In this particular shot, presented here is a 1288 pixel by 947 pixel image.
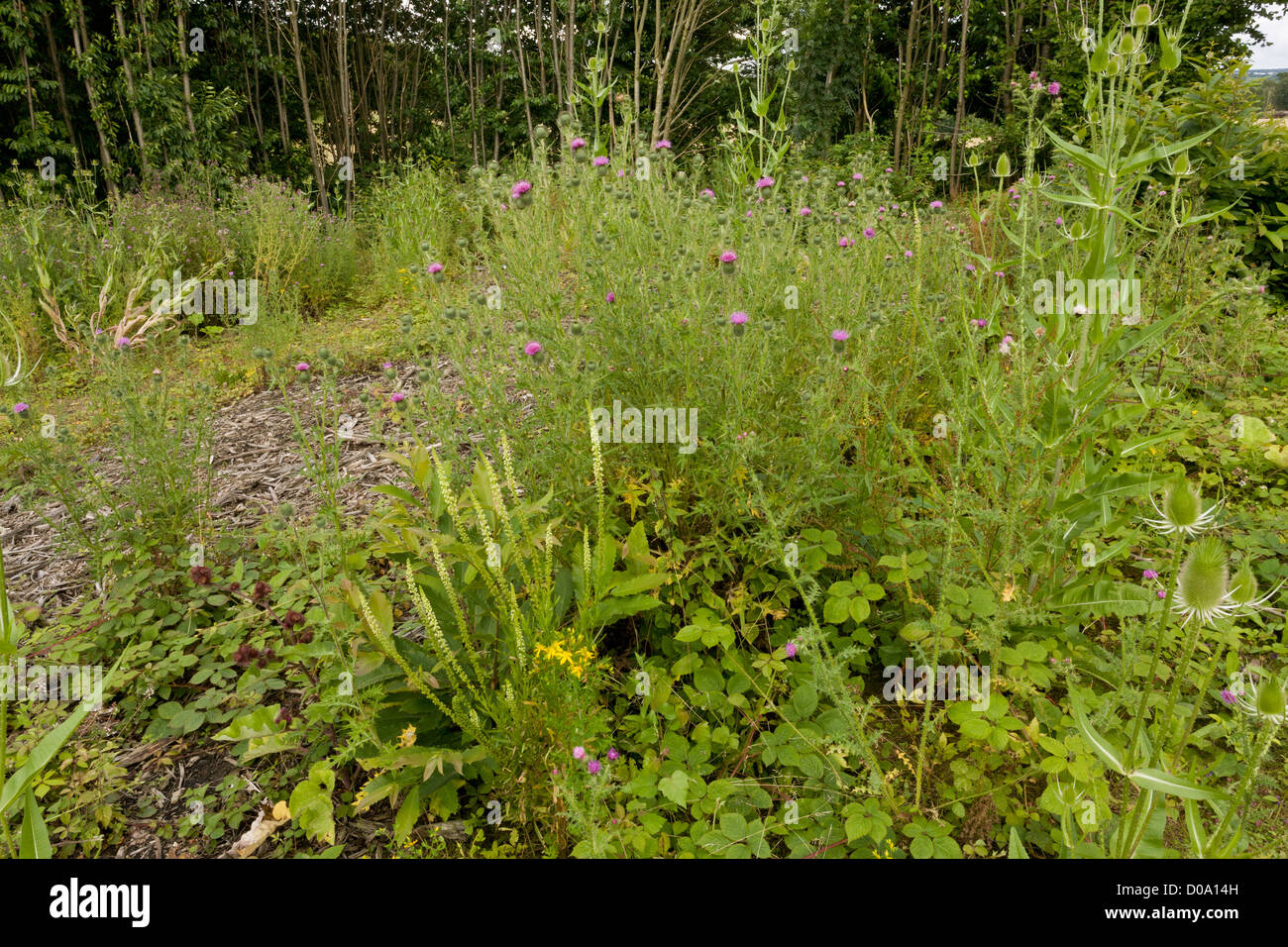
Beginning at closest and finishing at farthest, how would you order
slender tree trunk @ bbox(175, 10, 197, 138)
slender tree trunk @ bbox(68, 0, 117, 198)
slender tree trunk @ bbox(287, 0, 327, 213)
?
slender tree trunk @ bbox(68, 0, 117, 198) → slender tree trunk @ bbox(175, 10, 197, 138) → slender tree trunk @ bbox(287, 0, 327, 213)


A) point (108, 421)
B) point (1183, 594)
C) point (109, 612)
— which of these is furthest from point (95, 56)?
point (1183, 594)

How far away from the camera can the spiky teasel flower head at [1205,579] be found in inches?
41.0

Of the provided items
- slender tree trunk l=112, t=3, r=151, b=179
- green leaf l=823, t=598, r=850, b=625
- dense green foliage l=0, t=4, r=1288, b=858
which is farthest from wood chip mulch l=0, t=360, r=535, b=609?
slender tree trunk l=112, t=3, r=151, b=179

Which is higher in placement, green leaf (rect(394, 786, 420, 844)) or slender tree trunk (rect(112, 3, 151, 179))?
slender tree trunk (rect(112, 3, 151, 179))

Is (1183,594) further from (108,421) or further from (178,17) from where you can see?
(178,17)

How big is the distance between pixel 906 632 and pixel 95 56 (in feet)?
38.5

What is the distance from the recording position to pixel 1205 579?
1052mm

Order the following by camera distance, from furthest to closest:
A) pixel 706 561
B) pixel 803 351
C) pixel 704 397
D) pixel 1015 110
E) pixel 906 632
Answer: pixel 1015 110, pixel 803 351, pixel 704 397, pixel 706 561, pixel 906 632

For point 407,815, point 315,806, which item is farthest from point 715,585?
point 315,806

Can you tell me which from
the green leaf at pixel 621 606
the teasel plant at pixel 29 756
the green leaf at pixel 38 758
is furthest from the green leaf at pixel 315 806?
the green leaf at pixel 621 606

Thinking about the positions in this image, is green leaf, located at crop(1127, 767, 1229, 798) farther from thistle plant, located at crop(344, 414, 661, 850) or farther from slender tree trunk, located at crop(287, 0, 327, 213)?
slender tree trunk, located at crop(287, 0, 327, 213)

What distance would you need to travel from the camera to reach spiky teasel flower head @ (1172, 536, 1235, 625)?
1041mm
